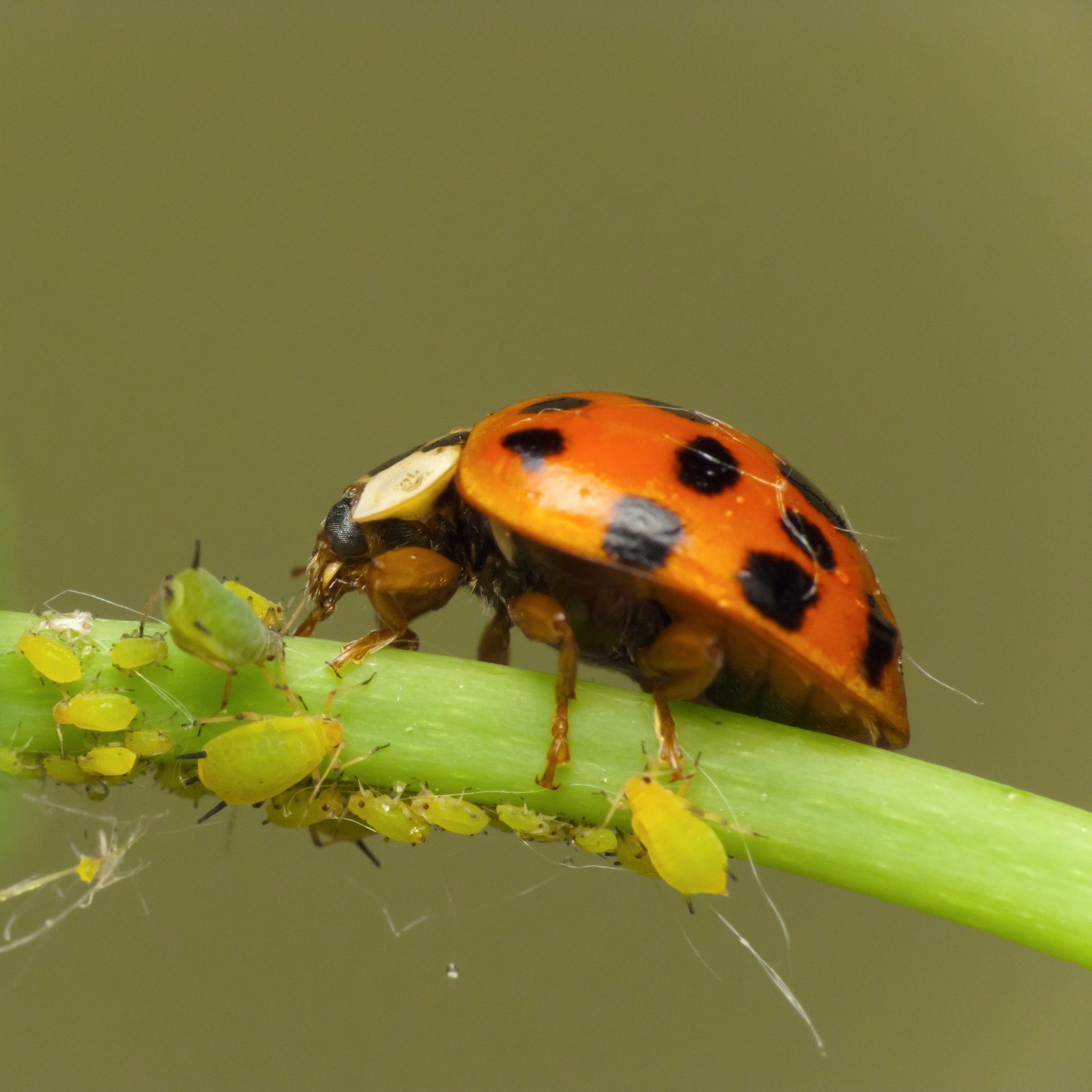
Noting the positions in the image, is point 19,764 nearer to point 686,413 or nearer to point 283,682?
point 283,682

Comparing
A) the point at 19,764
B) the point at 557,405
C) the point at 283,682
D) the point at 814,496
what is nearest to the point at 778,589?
the point at 814,496

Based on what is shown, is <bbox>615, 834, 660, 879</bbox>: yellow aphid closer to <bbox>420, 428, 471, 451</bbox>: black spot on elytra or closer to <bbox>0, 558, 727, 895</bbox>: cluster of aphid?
<bbox>0, 558, 727, 895</bbox>: cluster of aphid

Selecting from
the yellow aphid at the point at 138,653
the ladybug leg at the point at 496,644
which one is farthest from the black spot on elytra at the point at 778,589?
the yellow aphid at the point at 138,653

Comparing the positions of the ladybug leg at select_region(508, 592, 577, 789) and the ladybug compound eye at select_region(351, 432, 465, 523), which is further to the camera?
the ladybug compound eye at select_region(351, 432, 465, 523)

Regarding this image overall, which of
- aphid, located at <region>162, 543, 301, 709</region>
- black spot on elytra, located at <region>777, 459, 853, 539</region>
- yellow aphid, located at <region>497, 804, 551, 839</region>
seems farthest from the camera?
black spot on elytra, located at <region>777, 459, 853, 539</region>

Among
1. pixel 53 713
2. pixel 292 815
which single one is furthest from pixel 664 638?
pixel 53 713

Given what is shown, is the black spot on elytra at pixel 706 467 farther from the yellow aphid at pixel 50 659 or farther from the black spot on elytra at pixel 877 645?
the yellow aphid at pixel 50 659

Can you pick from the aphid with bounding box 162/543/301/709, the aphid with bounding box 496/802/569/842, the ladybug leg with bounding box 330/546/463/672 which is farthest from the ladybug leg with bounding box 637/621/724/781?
the aphid with bounding box 162/543/301/709

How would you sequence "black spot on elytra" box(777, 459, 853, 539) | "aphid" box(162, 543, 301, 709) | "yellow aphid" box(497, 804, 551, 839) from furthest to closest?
1. "black spot on elytra" box(777, 459, 853, 539)
2. "yellow aphid" box(497, 804, 551, 839)
3. "aphid" box(162, 543, 301, 709)
